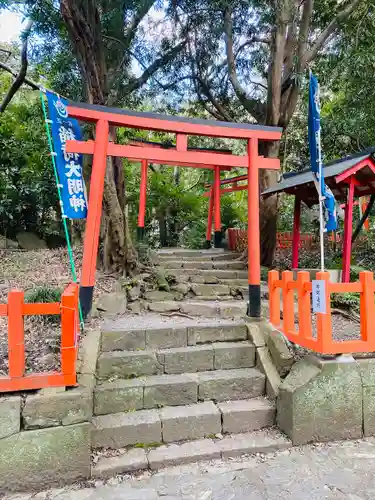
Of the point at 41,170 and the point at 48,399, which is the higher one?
the point at 41,170

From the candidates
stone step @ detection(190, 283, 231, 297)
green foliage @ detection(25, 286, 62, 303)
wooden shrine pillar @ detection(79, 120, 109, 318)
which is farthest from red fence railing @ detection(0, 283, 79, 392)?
stone step @ detection(190, 283, 231, 297)

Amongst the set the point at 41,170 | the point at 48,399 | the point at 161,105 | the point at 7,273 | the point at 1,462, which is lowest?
the point at 1,462

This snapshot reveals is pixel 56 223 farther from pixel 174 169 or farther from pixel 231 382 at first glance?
pixel 231 382

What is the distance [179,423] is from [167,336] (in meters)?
1.11

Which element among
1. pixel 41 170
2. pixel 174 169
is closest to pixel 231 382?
pixel 41 170

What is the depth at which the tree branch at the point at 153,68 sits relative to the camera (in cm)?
895

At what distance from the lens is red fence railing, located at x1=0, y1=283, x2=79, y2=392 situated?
113 inches

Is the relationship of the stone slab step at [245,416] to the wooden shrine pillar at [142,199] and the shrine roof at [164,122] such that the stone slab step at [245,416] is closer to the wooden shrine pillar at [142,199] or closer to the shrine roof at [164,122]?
the shrine roof at [164,122]

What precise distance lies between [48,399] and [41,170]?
8.18m

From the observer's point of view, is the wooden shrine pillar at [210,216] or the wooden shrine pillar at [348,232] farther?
the wooden shrine pillar at [210,216]

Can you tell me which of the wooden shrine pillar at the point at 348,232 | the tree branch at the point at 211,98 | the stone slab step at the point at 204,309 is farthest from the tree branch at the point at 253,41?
the stone slab step at the point at 204,309

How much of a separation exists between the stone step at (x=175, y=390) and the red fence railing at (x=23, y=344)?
25.7 inches

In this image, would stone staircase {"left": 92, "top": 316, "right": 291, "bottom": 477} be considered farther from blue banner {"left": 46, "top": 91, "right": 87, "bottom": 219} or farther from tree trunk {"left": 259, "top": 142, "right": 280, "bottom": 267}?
tree trunk {"left": 259, "top": 142, "right": 280, "bottom": 267}

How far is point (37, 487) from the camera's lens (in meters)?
2.83
